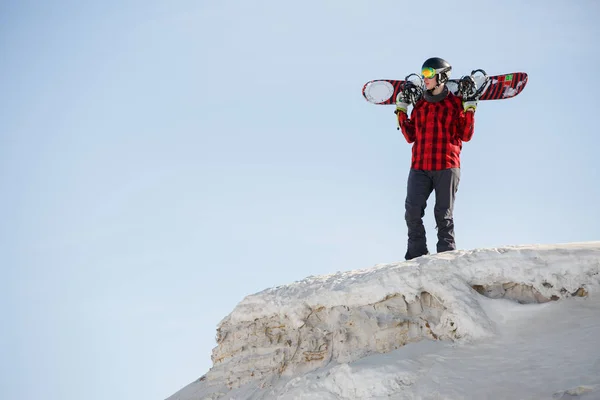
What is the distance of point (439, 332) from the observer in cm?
437

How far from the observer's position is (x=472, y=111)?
250 inches

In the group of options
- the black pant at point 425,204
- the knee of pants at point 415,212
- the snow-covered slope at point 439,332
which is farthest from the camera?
the knee of pants at point 415,212

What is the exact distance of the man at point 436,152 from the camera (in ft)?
20.6

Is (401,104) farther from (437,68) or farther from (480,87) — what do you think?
(480,87)

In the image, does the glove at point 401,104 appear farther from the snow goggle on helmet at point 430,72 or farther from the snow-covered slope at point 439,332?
the snow-covered slope at point 439,332

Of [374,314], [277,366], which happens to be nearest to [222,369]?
[277,366]

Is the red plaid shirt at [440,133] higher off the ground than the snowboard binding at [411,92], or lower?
lower

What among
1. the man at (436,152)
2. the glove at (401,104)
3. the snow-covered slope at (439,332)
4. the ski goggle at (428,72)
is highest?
the ski goggle at (428,72)

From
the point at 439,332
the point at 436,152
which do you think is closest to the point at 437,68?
the point at 436,152

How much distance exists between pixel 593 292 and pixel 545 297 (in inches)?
12.2

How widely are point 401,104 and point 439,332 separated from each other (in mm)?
3113

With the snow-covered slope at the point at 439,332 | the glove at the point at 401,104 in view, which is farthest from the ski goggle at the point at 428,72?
the snow-covered slope at the point at 439,332

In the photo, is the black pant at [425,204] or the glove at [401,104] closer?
the black pant at [425,204]

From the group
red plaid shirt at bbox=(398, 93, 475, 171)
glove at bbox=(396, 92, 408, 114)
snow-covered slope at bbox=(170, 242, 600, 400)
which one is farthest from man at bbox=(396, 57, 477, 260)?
snow-covered slope at bbox=(170, 242, 600, 400)
